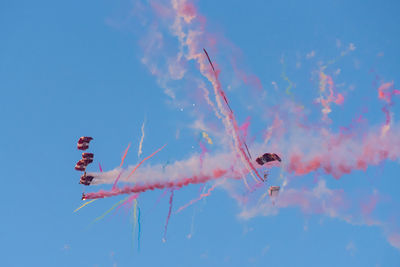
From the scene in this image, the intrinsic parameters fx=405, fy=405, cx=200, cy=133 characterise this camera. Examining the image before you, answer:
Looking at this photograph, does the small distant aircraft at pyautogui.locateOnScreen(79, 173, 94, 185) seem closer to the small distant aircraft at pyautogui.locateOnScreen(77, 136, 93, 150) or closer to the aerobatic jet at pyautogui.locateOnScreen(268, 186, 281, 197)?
the small distant aircraft at pyautogui.locateOnScreen(77, 136, 93, 150)

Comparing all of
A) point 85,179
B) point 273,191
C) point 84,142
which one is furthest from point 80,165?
point 273,191

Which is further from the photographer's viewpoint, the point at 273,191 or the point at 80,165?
the point at 273,191

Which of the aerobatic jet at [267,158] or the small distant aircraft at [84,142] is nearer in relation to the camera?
the small distant aircraft at [84,142]

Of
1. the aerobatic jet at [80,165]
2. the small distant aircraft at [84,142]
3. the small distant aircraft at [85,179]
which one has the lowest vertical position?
the small distant aircraft at [85,179]

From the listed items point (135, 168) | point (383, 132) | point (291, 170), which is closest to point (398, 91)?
point (383, 132)

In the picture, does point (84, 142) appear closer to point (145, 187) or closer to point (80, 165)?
point (80, 165)

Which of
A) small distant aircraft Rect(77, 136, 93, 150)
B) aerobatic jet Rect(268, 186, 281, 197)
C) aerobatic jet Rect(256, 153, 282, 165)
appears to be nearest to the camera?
small distant aircraft Rect(77, 136, 93, 150)

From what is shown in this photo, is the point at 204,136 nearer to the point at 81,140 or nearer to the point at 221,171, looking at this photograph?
the point at 221,171

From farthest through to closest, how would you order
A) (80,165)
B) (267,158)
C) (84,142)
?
(80,165), (267,158), (84,142)

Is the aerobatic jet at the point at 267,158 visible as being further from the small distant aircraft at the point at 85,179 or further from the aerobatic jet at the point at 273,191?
the small distant aircraft at the point at 85,179

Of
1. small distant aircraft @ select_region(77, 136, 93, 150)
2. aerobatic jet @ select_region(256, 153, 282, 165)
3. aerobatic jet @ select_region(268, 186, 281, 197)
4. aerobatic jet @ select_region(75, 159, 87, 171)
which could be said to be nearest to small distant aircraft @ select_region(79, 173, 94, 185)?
aerobatic jet @ select_region(75, 159, 87, 171)

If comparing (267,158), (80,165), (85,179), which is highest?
(267,158)

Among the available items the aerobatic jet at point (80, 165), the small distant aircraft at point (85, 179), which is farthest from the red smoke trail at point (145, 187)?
the aerobatic jet at point (80, 165)

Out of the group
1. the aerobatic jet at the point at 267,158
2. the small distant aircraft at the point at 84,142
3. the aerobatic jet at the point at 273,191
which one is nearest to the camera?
the small distant aircraft at the point at 84,142
